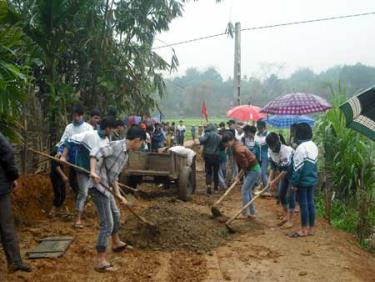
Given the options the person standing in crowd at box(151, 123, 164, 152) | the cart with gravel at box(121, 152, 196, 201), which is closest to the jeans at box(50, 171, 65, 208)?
the cart with gravel at box(121, 152, 196, 201)

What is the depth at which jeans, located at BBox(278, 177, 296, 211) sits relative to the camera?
7594mm

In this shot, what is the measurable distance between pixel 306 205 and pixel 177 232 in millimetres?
2039

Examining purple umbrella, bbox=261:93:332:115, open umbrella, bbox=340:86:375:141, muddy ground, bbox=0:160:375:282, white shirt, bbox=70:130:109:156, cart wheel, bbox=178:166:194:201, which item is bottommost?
muddy ground, bbox=0:160:375:282

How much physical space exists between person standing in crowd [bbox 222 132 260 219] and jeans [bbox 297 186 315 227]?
1.18 m

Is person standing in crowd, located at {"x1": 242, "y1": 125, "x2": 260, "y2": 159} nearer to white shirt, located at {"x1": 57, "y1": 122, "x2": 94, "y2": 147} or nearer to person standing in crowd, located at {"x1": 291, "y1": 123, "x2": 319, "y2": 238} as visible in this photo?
person standing in crowd, located at {"x1": 291, "y1": 123, "x2": 319, "y2": 238}

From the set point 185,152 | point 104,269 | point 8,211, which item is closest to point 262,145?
point 185,152

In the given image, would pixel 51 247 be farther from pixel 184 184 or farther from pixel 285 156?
pixel 184 184

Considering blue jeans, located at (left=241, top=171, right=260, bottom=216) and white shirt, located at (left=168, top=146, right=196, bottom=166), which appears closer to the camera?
blue jeans, located at (left=241, top=171, right=260, bottom=216)

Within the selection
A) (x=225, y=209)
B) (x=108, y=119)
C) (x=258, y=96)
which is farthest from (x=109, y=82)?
(x=258, y=96)

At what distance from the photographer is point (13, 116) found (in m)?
5.99

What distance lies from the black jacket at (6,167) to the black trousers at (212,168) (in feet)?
21.3

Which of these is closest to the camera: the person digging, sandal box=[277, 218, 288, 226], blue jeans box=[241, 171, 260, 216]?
the person digging

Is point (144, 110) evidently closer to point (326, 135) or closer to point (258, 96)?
point (326, 135)

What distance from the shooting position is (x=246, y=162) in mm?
7914
